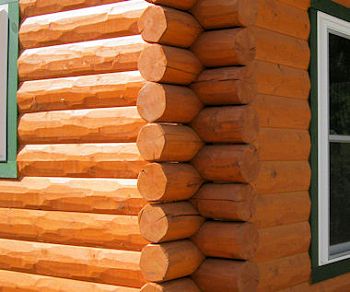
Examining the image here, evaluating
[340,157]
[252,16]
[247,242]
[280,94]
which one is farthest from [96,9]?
[340,157]

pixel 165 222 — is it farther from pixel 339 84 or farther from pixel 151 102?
pixel 339 84

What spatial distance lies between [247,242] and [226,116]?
2.58ft

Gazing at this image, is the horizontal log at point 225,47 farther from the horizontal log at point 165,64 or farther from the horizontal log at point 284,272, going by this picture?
the horizontal log at point 284,272

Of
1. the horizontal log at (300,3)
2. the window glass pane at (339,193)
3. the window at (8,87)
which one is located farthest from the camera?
the window glass pane at (339,193)

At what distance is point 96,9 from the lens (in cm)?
485

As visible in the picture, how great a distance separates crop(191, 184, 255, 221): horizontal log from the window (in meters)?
1.69

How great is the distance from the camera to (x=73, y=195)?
16.0ft

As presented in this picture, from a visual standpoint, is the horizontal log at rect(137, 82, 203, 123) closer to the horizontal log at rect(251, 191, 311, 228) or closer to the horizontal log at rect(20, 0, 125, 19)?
the horizontal log at rect(251, 191, 311, 228)

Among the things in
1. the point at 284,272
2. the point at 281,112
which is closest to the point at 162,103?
the point at 281,112

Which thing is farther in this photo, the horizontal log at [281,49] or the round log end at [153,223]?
the horizontal log at [281,49]

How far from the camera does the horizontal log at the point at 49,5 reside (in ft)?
16.2

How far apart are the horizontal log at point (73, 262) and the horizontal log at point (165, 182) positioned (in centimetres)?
52

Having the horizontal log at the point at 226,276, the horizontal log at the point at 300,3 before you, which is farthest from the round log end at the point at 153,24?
the horizontal log at the point at 226,276

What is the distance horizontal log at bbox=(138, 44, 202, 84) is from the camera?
13.7 feet
